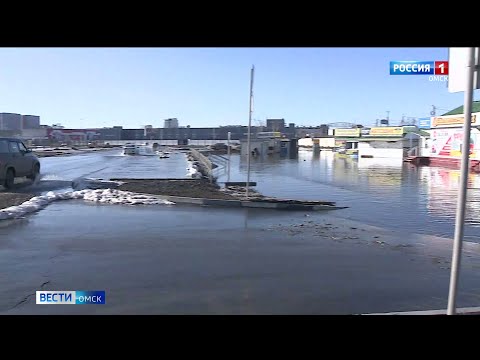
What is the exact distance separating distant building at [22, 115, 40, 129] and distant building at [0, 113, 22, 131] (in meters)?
3.57

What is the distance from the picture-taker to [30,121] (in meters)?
81.6

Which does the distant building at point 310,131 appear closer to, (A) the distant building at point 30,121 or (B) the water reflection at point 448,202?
(A) the distant building at point 30,121

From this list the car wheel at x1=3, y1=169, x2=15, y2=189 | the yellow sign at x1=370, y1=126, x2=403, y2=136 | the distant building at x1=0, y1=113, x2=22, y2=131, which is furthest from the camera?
the yellow sign at x1=370, y1=126, x2=403, y2=136

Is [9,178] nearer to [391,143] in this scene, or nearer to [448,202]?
[448,202]

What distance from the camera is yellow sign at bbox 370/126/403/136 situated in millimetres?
71125

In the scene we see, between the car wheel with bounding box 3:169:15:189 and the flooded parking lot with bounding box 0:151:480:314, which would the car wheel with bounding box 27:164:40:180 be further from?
the flooded parking lot with bounding box 0:151:480:314

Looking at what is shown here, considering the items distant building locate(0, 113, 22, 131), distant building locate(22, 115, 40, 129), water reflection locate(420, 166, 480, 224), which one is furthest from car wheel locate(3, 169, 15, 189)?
distant building locate(22, 115, 40, 129)

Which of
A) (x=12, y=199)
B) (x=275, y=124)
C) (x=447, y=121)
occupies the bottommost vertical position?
(x=12, y=199)

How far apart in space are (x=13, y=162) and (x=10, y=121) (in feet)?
175

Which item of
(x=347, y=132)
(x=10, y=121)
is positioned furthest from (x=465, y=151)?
(x=347, y=132)

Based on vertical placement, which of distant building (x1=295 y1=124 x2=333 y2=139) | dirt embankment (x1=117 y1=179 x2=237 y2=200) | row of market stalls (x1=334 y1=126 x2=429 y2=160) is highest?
distant building (x1=295 y1=124 x2=333 y2=139)

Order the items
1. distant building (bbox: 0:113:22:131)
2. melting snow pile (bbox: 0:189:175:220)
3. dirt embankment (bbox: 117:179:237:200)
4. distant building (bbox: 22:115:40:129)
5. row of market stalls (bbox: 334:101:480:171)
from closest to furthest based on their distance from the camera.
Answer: melting snow pile (bbox: 0:189:175:220) < dirt embankment (bbox: 117:179:237:200) < row of market stalls (bbox: 334:101:480:171) < distant building (bbox: 0:113:22:131) < distant building (bbox: 22:115:40:129)

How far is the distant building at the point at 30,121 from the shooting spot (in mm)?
77188
